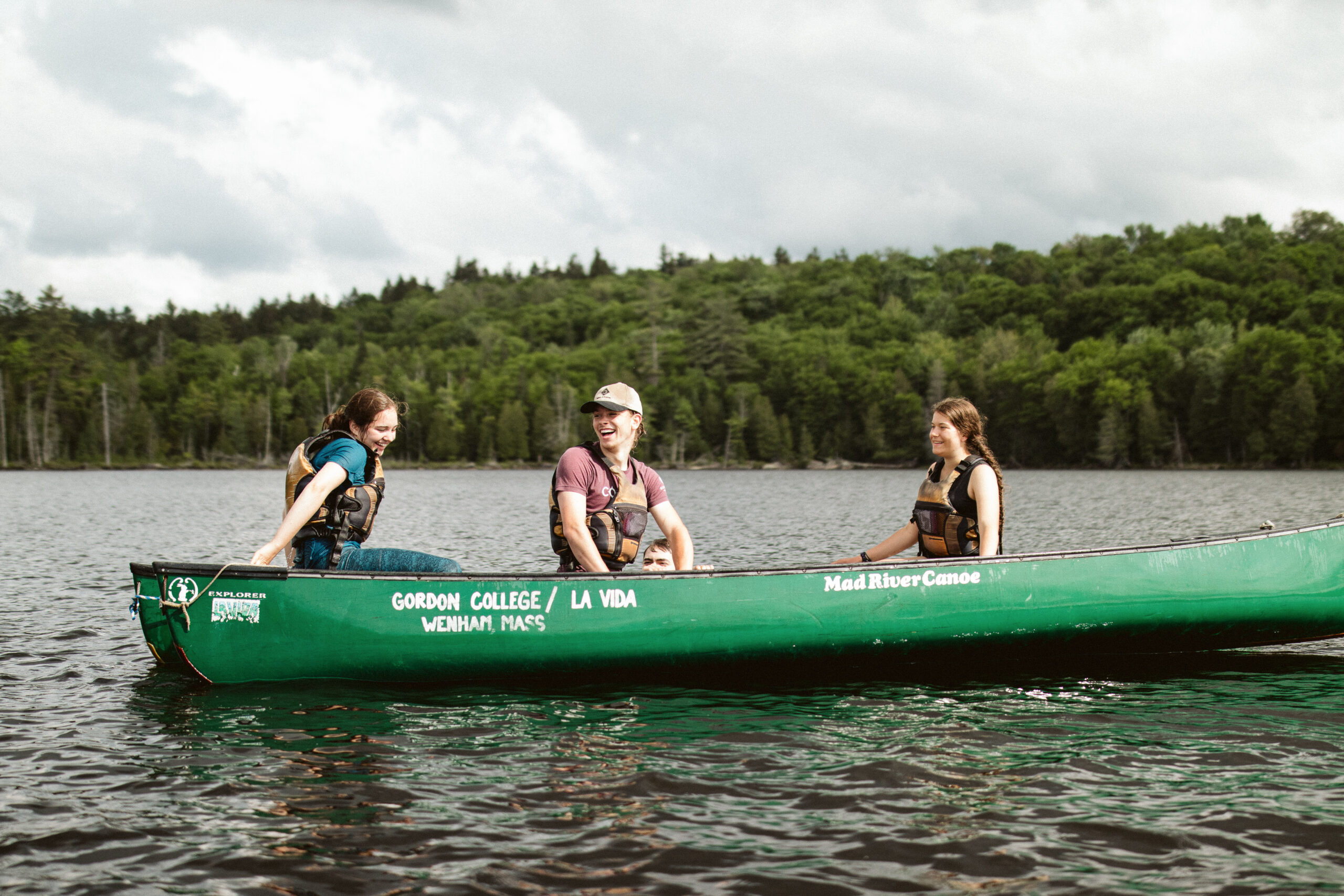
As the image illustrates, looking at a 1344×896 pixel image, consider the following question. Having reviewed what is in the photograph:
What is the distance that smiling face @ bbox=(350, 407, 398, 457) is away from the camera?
7367mm

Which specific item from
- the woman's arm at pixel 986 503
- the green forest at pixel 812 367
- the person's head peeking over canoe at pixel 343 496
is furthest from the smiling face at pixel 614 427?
the green forest at pixel 812 367

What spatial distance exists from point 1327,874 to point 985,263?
181171 millimetres

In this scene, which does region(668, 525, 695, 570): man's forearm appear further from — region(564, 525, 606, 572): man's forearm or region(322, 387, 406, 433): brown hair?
region(322, 387, 406, 433): brown hair

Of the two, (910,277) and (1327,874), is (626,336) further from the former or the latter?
(1327,874)

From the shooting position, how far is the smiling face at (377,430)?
737 centimetres

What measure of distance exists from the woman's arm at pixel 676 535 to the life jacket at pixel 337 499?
1954 mm

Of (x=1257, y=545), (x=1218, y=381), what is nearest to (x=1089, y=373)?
(x=1218, y=381)

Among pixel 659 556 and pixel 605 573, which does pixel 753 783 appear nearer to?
pixel 605 573

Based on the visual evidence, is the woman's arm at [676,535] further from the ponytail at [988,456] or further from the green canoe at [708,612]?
the ponytail at [988,456]

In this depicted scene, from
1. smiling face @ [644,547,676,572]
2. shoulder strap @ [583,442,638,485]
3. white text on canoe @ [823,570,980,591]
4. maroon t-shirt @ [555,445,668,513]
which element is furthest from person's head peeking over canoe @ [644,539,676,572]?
white text on canoe @ [823,570,980,591]

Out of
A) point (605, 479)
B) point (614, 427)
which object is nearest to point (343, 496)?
point (605, 479)

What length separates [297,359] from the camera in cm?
14600

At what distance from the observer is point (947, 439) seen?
7953mm

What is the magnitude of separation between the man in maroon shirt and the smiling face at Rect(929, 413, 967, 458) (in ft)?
6.74
